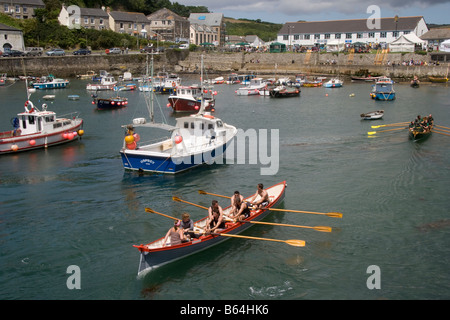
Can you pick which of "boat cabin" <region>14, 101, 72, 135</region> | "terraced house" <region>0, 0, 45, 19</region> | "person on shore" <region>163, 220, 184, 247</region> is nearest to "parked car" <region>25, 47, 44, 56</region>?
"terraced house" <region>0, 0, 45, 19</region>

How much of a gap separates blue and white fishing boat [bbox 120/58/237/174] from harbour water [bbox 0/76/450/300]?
2.63ft

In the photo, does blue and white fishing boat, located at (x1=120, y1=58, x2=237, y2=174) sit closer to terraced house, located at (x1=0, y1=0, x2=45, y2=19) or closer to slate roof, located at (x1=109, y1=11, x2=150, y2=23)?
terraced house, located at (x1=0, y1=0, x2=45, y2=19)

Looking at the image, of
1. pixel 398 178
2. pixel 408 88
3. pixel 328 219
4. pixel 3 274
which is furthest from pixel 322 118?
pixel 3 274

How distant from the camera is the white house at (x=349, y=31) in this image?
10619 centimetres

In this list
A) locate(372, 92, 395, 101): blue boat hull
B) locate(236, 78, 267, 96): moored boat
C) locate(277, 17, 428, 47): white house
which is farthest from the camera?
locate(277, 17, 428, 47): white house

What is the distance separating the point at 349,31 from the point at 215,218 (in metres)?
105

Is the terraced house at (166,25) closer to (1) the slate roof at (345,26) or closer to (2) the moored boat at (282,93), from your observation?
(1) the slate roof at (345,26)

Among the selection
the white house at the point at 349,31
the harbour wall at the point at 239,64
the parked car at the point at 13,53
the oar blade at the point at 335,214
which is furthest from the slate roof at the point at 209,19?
the oar blade at the point at 335,214

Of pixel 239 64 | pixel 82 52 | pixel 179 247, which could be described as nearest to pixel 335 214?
pixel 179 247

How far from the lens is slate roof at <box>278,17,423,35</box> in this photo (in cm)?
10625

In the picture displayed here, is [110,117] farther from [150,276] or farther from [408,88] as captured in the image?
[408,88]

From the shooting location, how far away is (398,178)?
2703 centimetres

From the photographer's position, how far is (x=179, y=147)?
90.9 feet
